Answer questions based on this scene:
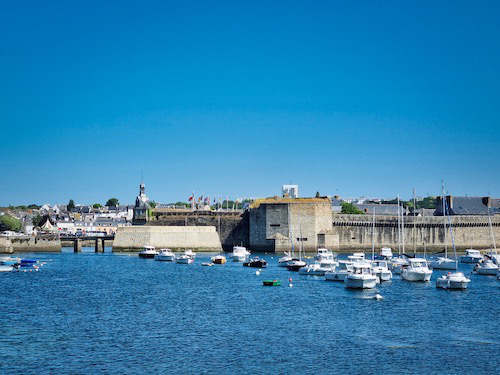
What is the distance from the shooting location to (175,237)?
289 feet

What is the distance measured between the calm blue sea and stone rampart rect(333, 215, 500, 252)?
137 feet

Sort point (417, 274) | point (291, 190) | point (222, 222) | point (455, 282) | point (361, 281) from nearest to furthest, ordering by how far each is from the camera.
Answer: point (361, 281), point (455, 282), point (417, 274), point (222, 222), point (291, 190)

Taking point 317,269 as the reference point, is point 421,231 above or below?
above

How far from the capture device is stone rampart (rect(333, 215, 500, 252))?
9144cm

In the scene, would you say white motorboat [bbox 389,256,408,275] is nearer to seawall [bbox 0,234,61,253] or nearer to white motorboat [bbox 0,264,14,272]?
white motorboat [bbox 0,264,14,272]

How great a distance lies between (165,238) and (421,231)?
108ft

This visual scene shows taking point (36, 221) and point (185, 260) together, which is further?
point (36, 221)

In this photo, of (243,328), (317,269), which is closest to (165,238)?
(317,269)

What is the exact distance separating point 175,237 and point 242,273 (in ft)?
101

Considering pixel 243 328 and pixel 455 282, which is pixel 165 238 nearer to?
pixel 455 282

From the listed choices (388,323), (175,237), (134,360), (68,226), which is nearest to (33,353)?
(134,360)

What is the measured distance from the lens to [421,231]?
94312mm

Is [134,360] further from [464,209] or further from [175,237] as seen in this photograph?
[464,209]

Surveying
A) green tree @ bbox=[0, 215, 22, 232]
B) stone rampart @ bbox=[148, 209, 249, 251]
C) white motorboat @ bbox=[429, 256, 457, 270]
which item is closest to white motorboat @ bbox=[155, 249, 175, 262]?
stone rampart @ bbox=[148, 209, 249, 251]
